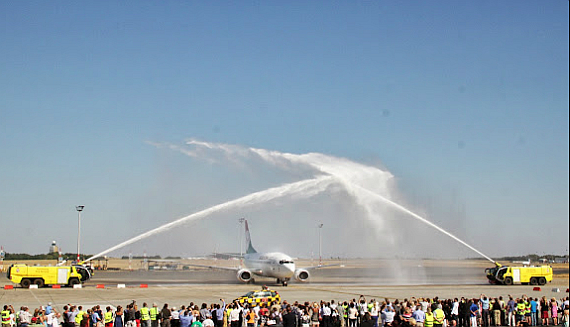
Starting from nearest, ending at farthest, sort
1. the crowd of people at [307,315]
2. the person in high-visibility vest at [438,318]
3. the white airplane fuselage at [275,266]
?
the person in high-visibility vest at [438,318] → the crowd of people at [307,315] → the white airplane fuselage at [275,266]

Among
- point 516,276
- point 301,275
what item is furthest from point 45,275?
point 516,276

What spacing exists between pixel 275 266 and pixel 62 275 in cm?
2296

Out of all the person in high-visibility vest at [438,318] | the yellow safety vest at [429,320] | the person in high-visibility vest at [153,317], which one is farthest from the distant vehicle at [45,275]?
the yellow safety vest at [429,320]

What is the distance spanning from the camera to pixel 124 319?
26812 mm

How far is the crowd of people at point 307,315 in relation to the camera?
84.0 ft

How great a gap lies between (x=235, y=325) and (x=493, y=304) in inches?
543

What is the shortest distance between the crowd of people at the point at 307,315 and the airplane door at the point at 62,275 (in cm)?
3246

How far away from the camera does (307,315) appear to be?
27500mm

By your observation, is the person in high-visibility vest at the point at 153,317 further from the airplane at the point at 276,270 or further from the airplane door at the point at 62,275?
the airplane at the point at 276,270

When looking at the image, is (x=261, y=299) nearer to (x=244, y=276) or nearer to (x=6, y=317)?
(x=6, y=317)

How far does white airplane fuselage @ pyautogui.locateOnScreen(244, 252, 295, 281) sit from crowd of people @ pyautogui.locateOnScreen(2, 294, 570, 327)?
110ft

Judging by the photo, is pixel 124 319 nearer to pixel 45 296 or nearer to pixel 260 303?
pixel 260 303

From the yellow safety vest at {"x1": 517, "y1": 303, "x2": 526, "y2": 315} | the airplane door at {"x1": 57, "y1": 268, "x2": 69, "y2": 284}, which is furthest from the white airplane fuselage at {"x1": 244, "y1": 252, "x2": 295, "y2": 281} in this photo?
the yellow safety vest at {"x1": 517, "y1": 303, "x2": 526, "y2": 315}

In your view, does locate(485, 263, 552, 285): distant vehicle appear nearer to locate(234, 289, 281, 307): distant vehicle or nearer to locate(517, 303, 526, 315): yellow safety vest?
locate(517, 303, 526, 315): yellow safety vest
